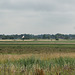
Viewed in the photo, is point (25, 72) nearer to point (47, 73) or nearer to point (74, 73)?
point (47, 73)

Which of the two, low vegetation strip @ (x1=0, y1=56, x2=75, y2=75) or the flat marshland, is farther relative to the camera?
the flat marshland

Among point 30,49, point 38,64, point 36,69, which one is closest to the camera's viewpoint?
point 36,69

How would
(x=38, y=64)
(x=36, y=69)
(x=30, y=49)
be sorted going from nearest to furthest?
(x=36, y=69), (x=38, y=64), (x=30, y=49)

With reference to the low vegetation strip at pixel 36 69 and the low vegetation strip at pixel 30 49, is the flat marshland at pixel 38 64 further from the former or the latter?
the low vegetation strip at pixel 30 49

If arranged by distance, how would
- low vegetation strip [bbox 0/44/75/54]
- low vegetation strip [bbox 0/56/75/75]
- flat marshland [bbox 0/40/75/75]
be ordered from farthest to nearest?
low vegetation strip [bbox 0/44/75/54]
flat marshland [bbox 0/40/75/75]
low vegetation strip [bbox 0/56/75/75]

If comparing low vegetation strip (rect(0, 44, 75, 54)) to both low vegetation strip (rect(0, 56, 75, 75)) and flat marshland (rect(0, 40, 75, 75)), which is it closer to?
flat marshland (rect(0, 40, 75, 75))

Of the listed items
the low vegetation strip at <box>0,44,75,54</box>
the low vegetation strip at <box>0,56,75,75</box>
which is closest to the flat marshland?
Answer: the low vegetation strip at <box>0,56,75,75</box>

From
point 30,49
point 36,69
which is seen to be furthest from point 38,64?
point 30,49

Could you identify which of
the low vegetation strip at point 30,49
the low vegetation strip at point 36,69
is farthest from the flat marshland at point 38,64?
the low vegetation strip at point 30,49

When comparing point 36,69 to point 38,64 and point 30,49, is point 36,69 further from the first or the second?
point 30,49

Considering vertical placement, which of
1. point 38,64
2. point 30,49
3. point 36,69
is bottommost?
point 30,49

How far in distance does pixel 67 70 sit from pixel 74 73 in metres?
0.48

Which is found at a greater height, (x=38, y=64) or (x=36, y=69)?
(x=36, y=69)

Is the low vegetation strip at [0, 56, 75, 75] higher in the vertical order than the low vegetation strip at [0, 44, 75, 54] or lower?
higher
